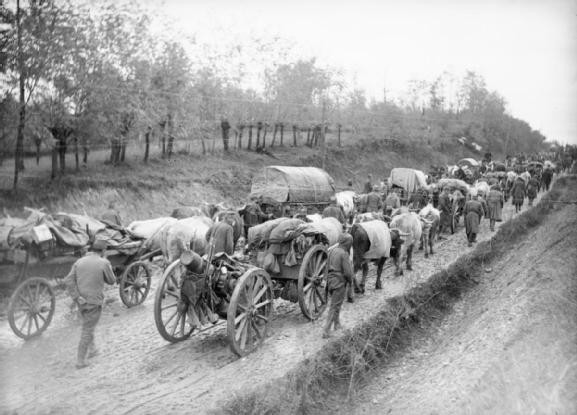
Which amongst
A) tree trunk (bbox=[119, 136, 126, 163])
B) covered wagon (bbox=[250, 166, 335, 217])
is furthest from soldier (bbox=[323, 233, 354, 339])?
tree trunk (bbox=[119, 136, 126, 163])

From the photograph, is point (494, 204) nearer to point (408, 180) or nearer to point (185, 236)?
point (408, 180)

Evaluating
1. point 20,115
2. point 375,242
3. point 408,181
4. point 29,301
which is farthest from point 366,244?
point 408,181

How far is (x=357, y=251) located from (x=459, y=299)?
2631 mm

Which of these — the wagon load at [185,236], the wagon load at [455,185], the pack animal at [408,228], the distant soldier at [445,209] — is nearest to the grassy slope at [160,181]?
the wagon load at [185,236]

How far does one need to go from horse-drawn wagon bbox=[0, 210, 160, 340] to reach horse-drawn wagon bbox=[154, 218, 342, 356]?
6.23 ft

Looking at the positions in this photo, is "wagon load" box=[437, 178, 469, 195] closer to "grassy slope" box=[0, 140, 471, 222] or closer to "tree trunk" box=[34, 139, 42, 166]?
"grassy slope" box=[0, 140, 471, 222]

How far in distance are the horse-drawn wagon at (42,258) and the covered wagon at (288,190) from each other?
6992 millimetres

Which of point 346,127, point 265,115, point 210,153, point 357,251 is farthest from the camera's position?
point 346,127

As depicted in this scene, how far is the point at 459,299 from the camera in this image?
10617 millimetres

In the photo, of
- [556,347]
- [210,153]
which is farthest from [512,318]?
[210,153]

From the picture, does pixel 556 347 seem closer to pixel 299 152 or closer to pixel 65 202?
pixel 65 202

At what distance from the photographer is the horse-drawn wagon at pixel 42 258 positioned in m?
7.29

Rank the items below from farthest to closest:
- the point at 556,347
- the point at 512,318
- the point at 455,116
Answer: the point at 455,116 < the point at 512,318 < the point at 556,347

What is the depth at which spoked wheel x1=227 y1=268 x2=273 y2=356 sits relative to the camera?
249 inches
